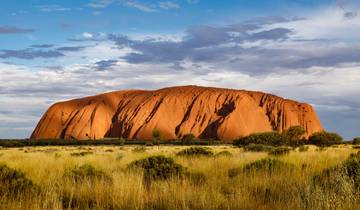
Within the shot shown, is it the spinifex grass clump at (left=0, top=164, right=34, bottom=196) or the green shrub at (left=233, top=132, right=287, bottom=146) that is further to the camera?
the green shrub at (left=233, top=132, right=287, bottom=146)

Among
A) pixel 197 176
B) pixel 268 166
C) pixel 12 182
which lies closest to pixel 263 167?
pixel 268 166

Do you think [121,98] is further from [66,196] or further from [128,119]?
[66,196]

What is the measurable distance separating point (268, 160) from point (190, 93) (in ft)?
380

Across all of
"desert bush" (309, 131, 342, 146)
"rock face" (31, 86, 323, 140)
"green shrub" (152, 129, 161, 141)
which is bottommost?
"desert bush" (309, 131, 342, 146)

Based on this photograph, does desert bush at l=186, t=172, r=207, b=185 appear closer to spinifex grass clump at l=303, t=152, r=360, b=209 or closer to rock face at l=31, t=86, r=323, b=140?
spinifex grass clump at l=303, t=152, r=360, b=209

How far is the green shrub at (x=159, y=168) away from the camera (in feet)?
39.4

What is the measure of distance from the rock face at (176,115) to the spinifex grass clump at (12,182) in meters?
99.5

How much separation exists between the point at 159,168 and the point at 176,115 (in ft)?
358

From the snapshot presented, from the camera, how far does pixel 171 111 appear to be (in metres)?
121

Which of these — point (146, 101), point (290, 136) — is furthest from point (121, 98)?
point (290, 136)

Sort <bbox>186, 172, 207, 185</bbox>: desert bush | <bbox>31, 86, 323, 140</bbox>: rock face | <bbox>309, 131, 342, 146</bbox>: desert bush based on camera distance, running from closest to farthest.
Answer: <bbox>186, 172, 207, 185</bbox>: desert bush, <bbox>309, 131, 342, 146</bbox>: desert bush, <bbox>31, 86, 323, 140</bbox>: rock face

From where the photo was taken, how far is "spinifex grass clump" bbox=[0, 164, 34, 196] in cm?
889

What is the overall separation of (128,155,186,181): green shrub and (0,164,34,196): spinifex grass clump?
3162 millimetres

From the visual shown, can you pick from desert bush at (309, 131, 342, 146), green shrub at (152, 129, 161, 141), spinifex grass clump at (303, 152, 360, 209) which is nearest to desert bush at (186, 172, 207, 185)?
spinifex grass clump at (303, 152, 360, 209)
